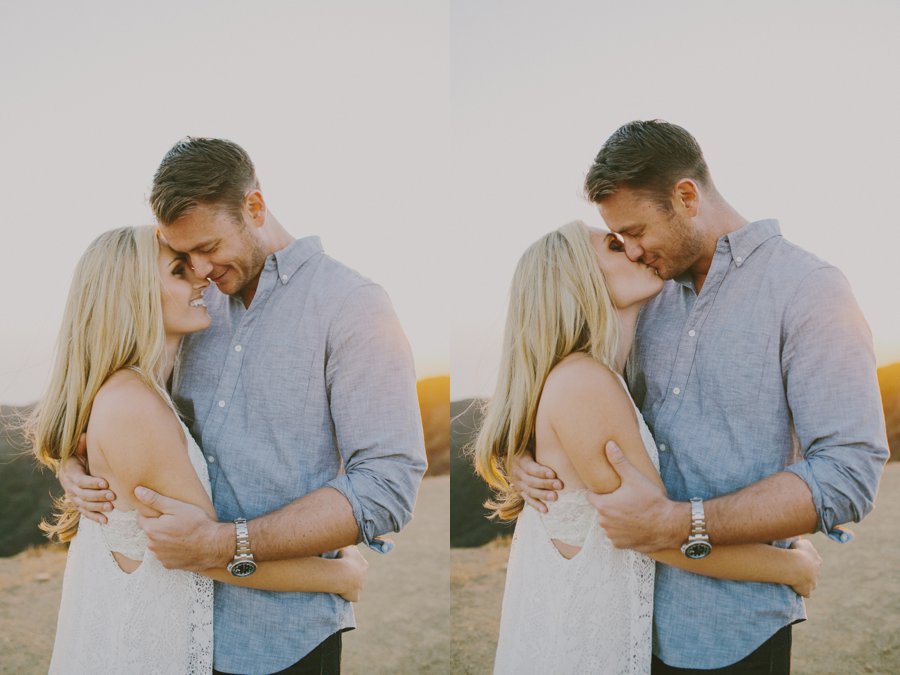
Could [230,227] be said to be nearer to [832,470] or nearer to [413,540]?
[832,470]

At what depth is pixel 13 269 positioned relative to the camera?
4156 mm

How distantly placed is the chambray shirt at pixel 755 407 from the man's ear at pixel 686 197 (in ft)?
0.40

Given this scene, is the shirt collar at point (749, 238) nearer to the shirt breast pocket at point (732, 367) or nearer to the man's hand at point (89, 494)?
the shirt breast pocket at point (732, 367)

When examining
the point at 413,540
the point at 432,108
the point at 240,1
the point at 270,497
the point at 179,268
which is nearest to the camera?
the point at 270,497

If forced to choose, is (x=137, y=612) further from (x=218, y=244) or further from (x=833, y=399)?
→ (x=833, y=399)

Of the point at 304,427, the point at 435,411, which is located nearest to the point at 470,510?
the point at 435,411

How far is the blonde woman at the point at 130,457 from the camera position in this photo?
1.79 m

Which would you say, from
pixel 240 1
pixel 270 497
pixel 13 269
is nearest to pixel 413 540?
pixel 13 269

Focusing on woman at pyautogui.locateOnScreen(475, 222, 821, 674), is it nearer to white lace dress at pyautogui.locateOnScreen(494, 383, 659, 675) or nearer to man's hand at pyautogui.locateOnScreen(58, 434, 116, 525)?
white lace dress at pyautogui.locateOnScreen(494, 383, 659, 675)

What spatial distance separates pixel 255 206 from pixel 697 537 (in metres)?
1.32

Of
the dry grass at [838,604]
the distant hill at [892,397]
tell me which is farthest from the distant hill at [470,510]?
the distant hill at [892,397]

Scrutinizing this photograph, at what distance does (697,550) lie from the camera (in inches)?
68.8

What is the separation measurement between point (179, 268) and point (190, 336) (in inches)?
7.1

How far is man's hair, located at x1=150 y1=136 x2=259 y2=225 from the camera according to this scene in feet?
6.36
